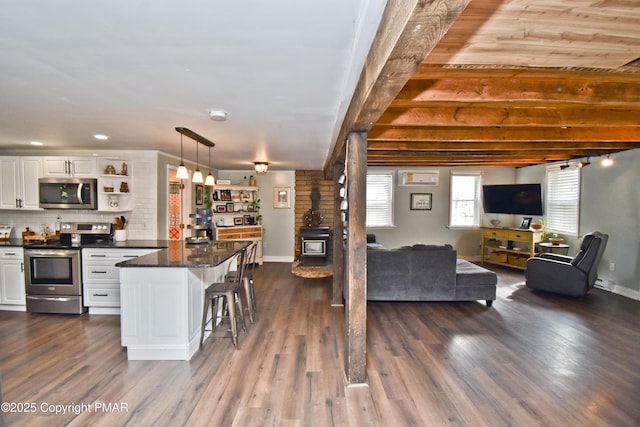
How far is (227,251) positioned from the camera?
3.53 meters

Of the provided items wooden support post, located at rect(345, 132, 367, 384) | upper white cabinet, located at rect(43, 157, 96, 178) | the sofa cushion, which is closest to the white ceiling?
wooden support post, located at rect(345, 132, 367, 384)

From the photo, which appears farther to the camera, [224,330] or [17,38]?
[224,330]

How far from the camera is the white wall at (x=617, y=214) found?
15.4 feet

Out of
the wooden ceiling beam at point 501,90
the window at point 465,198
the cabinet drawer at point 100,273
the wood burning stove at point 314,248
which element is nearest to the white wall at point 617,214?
the window at point 465,198

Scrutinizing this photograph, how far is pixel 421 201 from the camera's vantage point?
7.46 m

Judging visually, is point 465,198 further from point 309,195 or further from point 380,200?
point 309,195

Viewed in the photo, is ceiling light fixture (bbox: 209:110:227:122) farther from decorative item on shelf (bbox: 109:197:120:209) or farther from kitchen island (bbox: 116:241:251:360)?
decorative item on shelf (bbox: 109:197:120:209)

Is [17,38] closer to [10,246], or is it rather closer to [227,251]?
[227,251]

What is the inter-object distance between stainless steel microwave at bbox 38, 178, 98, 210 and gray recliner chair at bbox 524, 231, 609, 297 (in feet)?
22.2

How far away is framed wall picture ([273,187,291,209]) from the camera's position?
7.56m

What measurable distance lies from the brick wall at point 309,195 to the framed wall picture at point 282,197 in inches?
8.1

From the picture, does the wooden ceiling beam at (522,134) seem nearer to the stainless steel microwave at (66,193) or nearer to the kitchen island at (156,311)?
the kitchen island at (156,311)

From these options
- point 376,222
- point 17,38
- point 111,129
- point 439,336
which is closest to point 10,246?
point 111,129

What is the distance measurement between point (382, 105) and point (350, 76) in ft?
1.07
